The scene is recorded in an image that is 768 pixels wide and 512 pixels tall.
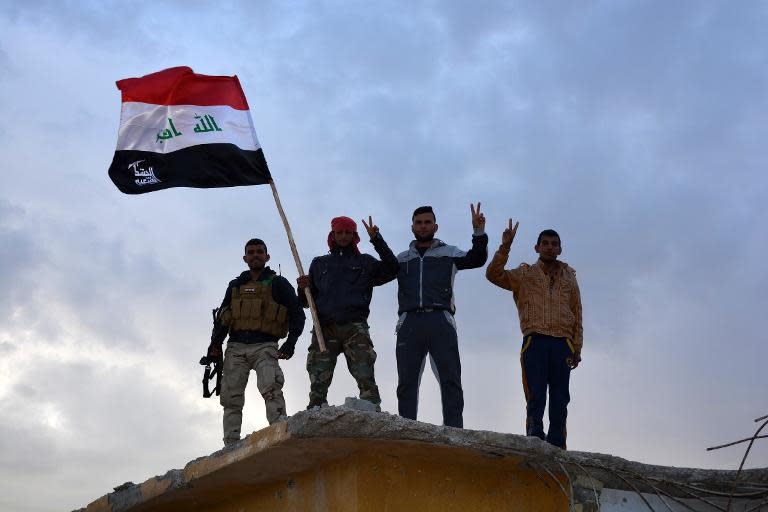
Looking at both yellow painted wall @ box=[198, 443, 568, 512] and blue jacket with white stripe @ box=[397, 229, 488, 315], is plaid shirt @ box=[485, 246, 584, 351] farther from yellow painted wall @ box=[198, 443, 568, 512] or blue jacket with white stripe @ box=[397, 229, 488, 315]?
yellow painted wall @ box=[198, 443, 568, 512]

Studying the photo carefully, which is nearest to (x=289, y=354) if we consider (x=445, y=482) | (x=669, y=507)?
(x=445, y=482)

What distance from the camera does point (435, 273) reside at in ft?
24.7

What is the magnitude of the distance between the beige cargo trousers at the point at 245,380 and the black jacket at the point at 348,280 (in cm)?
64

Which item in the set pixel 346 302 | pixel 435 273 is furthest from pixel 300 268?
pixel 435 273

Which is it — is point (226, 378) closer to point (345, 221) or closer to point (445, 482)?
point (345, 221)

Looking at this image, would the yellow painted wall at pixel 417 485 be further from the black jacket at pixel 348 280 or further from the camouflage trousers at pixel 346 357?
the black jacket at pixel 348 280

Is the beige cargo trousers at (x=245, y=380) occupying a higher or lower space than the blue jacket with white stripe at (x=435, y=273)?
lower

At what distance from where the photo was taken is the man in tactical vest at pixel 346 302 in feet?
24.6

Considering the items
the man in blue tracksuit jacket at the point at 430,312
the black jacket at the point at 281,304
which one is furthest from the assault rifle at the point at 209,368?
the man in blue tracksuit jacket at the point at 430,312

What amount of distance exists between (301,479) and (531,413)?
203cm

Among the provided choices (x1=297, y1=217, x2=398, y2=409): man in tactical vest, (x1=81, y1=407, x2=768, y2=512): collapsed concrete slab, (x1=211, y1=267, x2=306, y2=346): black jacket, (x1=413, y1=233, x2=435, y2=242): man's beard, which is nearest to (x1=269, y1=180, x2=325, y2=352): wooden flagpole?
(x1=297, y1=217, x2=398, y2=409): man in tactical vest

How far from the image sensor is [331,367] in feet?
24.8

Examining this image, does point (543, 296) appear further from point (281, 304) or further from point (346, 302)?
point (281, 304)

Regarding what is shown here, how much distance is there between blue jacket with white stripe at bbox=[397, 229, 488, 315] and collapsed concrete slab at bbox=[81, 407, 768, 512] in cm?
179
